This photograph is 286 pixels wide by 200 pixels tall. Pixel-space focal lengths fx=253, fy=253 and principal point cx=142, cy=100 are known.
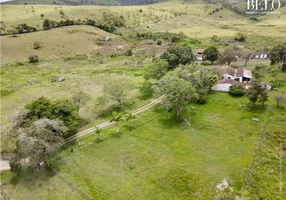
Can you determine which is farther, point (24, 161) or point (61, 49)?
point (61, 49)

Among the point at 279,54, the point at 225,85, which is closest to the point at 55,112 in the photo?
the point at 225,85

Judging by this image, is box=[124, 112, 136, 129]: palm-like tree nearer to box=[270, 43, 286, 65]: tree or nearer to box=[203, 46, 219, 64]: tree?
box=[203, 46, 219, 64]: tree

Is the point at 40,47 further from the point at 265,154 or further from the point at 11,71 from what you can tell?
the point at 265,154

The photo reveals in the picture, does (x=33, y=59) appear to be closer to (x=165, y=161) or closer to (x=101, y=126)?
(x=101, y=126)

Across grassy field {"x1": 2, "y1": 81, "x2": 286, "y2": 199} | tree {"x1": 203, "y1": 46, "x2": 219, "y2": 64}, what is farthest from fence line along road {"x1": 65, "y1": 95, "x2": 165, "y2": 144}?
tree {"x1": 203, "y1": 46, "x2": 219, "y2": 64}

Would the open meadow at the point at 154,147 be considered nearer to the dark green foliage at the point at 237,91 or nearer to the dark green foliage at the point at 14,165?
the dark green foliage at the point at 14,165

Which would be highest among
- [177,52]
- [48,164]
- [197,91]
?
[177,52]

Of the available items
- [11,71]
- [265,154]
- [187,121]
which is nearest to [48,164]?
[187,121]
